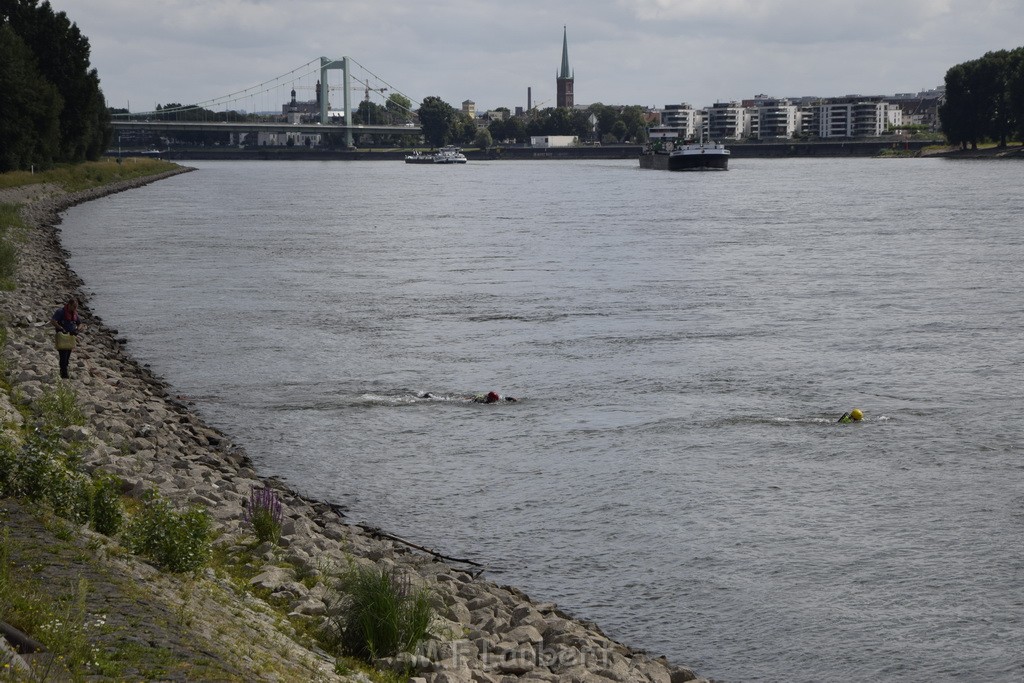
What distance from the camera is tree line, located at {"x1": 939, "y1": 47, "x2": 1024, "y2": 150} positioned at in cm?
14862

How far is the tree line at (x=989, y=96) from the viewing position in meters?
149

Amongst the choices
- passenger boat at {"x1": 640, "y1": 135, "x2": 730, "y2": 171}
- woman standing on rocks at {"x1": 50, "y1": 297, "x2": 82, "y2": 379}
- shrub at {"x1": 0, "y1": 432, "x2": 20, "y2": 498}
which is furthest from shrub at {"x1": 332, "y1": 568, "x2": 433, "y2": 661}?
passenger boat at {"x1": 640, "y1": 135, "x2": 730, "y2": 171}

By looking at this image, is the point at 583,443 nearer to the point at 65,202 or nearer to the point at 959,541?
the point at 959,541

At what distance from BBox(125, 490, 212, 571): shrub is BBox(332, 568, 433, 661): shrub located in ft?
3.80

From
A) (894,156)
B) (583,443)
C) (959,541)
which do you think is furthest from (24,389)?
(894,156)

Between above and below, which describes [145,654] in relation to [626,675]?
above

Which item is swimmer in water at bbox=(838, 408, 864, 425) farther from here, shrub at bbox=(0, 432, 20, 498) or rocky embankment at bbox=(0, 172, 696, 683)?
shrub at bbox=(0, 432, 20, 498)

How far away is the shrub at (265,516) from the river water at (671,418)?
2.31 m

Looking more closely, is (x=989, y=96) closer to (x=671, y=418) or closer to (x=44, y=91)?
(x=44, y=91)

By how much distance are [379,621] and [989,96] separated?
15476 cm

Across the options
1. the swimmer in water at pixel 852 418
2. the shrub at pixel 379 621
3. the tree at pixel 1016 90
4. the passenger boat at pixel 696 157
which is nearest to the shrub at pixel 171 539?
the shrub at pixel 379 621

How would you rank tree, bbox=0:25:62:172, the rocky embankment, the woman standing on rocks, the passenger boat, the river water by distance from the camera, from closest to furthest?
1. the rocky embankment
2. the river water
3. the woman standing on rocks
4. tree, bbox=0:25:62:172
5. the passenger boat

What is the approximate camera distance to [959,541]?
14.3 m

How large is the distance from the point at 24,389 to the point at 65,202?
5624 centimetres
